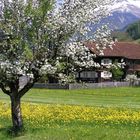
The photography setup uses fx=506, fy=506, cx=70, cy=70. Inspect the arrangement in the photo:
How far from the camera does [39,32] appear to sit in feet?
69.7

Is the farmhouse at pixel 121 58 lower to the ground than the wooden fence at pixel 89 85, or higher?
higher

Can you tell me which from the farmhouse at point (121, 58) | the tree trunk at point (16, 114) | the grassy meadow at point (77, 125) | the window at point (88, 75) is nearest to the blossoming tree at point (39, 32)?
the tree trunk at point (16, 114)

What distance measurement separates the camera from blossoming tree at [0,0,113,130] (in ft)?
68.0

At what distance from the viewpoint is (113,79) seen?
102875 mm

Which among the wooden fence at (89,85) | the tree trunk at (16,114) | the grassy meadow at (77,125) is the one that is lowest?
the wooden fence at (89,85)

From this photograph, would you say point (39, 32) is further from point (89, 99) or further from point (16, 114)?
point (89, 99)

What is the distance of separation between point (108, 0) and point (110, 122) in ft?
20.8

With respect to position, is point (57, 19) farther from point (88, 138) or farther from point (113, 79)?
point (113, 79)

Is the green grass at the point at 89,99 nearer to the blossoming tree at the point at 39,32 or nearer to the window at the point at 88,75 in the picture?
the blossoming tree at the point at 39,32

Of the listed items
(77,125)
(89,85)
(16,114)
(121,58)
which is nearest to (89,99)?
(77,125)

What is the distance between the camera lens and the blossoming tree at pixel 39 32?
68.0 feet

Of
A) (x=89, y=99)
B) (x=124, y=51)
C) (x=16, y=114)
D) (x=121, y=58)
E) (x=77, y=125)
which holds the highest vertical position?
(x=124, y=51)

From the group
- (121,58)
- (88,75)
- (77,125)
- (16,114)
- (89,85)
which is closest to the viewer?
(16,114)

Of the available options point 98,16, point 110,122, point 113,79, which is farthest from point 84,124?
point 113,79
